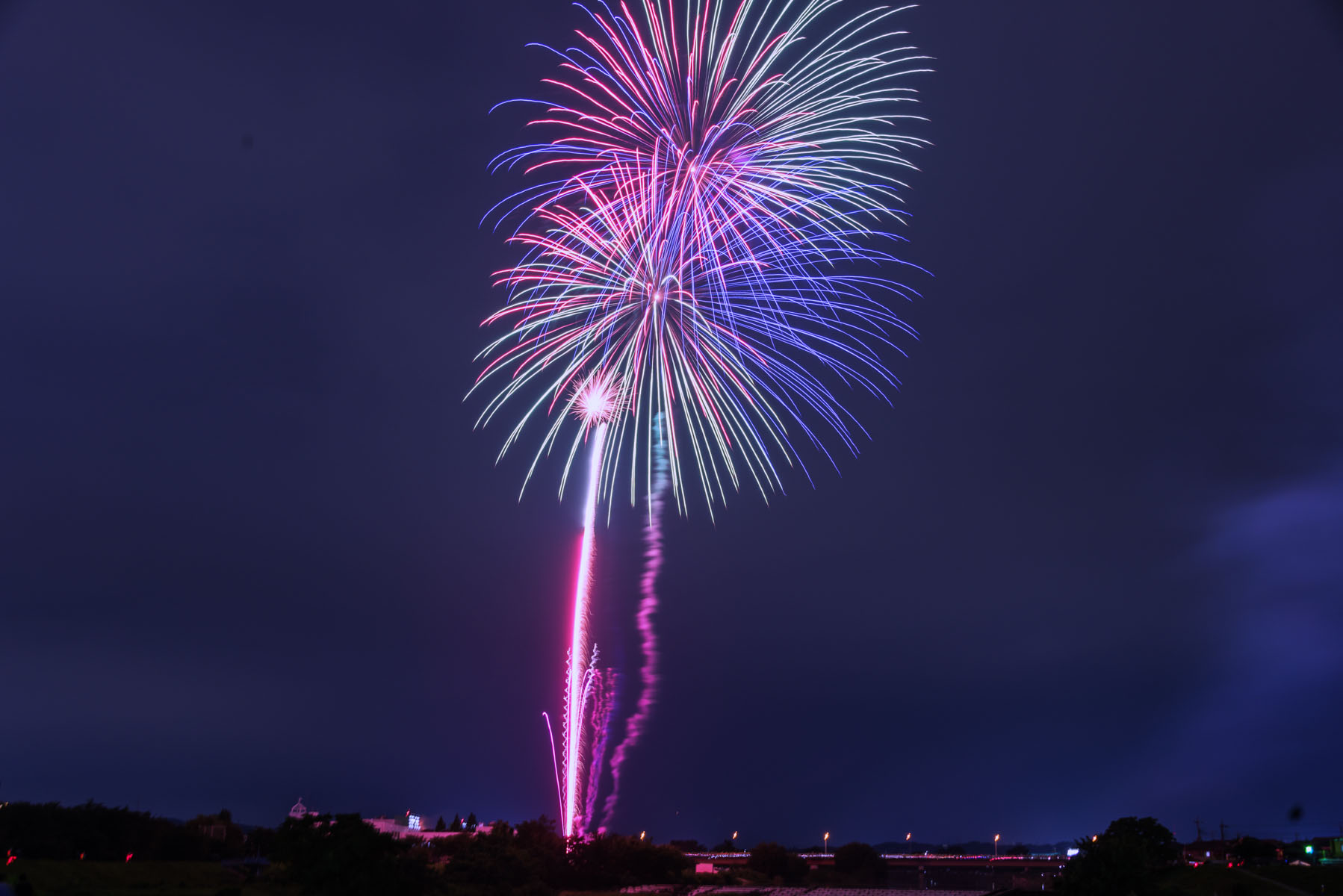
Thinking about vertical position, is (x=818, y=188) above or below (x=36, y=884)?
above

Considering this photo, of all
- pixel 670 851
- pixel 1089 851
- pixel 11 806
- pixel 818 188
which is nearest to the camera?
pixel 818 188

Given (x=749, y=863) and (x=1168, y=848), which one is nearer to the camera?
(x=1168, y=848)

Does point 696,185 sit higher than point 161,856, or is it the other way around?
point 696,185

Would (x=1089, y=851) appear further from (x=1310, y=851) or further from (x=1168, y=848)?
(x=1310, y=851)

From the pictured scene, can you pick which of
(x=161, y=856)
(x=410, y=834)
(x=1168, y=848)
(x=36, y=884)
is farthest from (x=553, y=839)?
(x=1168, y=848)

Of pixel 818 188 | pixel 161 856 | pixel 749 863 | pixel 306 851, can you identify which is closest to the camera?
pixel 818 188

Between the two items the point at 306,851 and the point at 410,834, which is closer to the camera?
the point at 306,851

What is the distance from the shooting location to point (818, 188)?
3247 centimetres

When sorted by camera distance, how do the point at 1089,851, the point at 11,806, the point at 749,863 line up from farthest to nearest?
the point at 749,863 → the point at 11,806 → the point at 1089,851

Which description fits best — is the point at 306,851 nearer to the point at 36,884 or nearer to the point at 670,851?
the point at 36,884

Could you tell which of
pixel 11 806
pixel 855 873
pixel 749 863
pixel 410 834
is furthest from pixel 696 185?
pixel 855 873

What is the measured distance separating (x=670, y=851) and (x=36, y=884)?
127 ft

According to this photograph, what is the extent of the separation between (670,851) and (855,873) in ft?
108

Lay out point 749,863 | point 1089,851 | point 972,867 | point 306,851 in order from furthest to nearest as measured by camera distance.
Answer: point 972,867
point 749,863
point 1089,851
point 306,851
